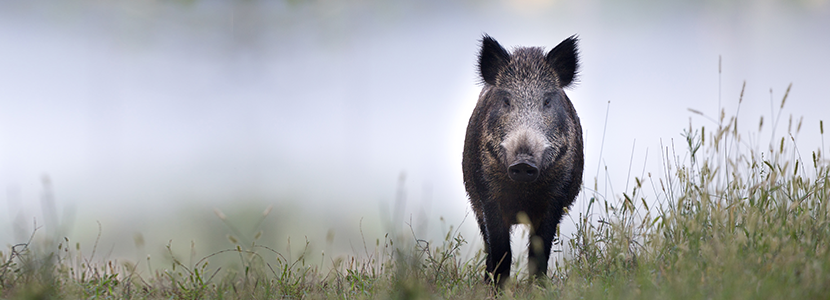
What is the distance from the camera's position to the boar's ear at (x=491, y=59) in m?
4.68

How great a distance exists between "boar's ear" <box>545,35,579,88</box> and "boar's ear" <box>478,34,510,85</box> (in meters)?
0.41

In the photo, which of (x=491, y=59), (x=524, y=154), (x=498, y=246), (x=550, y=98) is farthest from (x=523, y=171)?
(x=491, y=59)

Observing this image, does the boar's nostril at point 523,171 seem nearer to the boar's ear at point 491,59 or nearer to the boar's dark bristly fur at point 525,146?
the boar's dark bristly fur at point 525,146

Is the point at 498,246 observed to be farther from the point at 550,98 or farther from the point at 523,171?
the point at 550,98

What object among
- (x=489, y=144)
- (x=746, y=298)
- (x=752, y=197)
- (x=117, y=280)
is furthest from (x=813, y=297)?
(x=117, y=280)

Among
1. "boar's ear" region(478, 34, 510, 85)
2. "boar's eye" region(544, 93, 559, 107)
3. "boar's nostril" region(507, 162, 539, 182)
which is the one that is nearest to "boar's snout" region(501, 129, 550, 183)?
"boar's nostril" region(507, 162, 539, 182)

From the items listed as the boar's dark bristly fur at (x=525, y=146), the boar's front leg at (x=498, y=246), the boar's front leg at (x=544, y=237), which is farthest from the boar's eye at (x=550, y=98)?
the boar's front leg at (x=498, y=246)

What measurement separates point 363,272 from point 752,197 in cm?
274

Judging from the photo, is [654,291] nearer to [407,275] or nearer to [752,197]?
[407,275]

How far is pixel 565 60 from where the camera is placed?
473 centimetres

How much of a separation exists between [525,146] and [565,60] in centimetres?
129

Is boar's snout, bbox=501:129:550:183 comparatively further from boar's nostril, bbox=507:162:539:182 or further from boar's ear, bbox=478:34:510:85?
boar's ear, bbox=478:34:510:85

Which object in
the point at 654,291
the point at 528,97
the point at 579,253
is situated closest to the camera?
the point at 654,291

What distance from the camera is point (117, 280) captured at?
11.8ft
